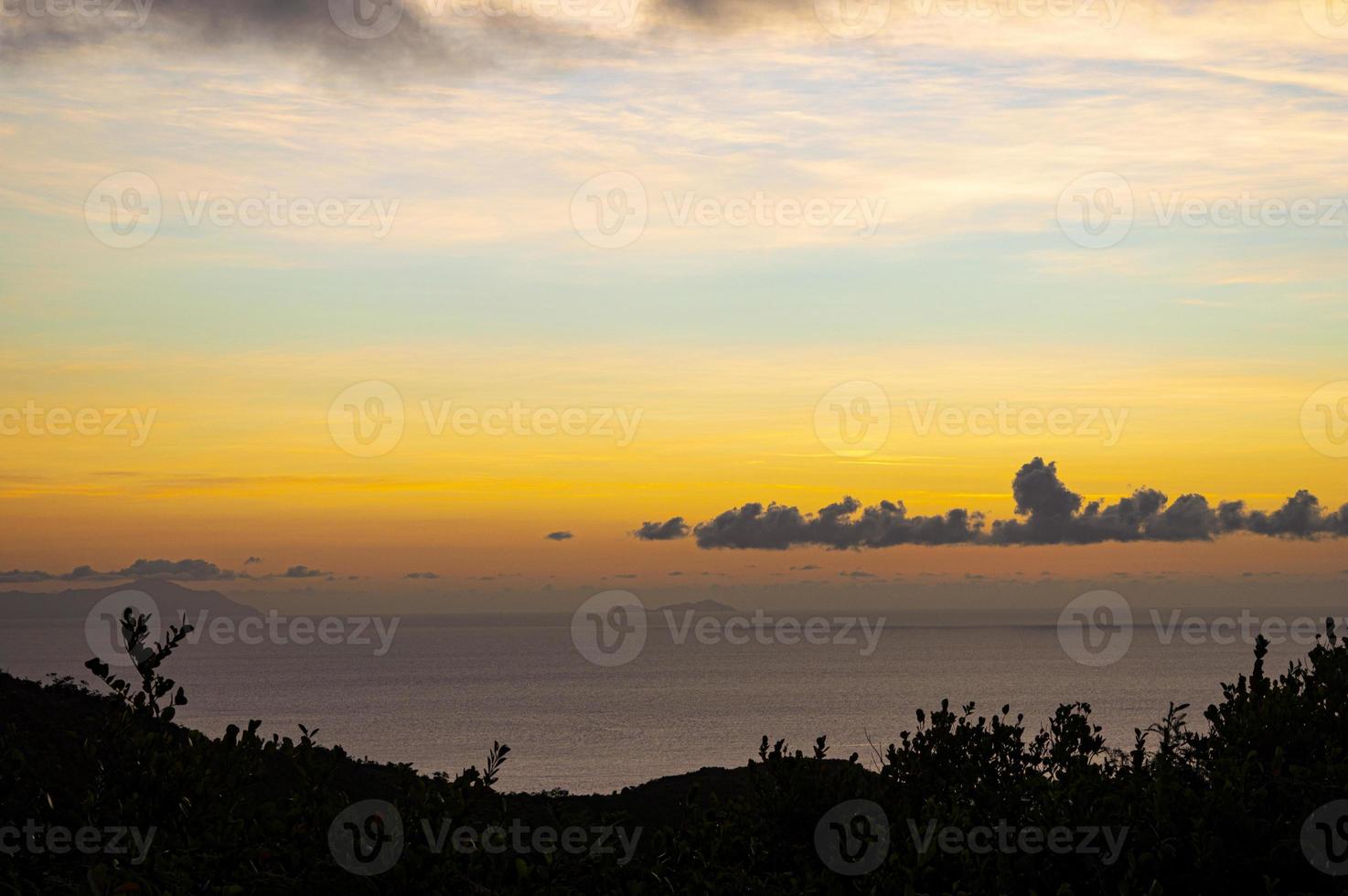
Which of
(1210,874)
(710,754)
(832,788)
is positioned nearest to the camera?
(1210,874)

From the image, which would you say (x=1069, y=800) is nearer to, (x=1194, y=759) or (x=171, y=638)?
(x=1194, y=759)

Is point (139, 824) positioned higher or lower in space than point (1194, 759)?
lower

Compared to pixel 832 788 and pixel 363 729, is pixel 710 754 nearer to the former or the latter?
pixel 363 729

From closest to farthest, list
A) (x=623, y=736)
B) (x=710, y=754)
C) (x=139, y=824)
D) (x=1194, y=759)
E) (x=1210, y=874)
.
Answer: (x=139, y=824) → (x=1210, y=874) → (x=1194, y=759) → (x=710, y=754) → (x=623, y=736)

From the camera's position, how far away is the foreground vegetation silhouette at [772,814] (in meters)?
6.99

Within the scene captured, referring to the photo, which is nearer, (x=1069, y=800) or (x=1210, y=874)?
(x=1210, y=874)

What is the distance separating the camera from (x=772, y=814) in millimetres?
11711

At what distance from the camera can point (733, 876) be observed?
26.8 ft

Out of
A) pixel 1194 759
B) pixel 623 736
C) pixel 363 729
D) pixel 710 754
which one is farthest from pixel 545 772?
pixel 1194 759

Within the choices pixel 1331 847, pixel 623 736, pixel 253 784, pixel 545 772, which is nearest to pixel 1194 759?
pixel 1331 847

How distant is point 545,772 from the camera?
122 m

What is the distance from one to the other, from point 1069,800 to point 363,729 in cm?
16620

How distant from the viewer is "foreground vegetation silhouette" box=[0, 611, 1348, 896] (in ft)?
22.9

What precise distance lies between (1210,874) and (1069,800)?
46.2 inches
